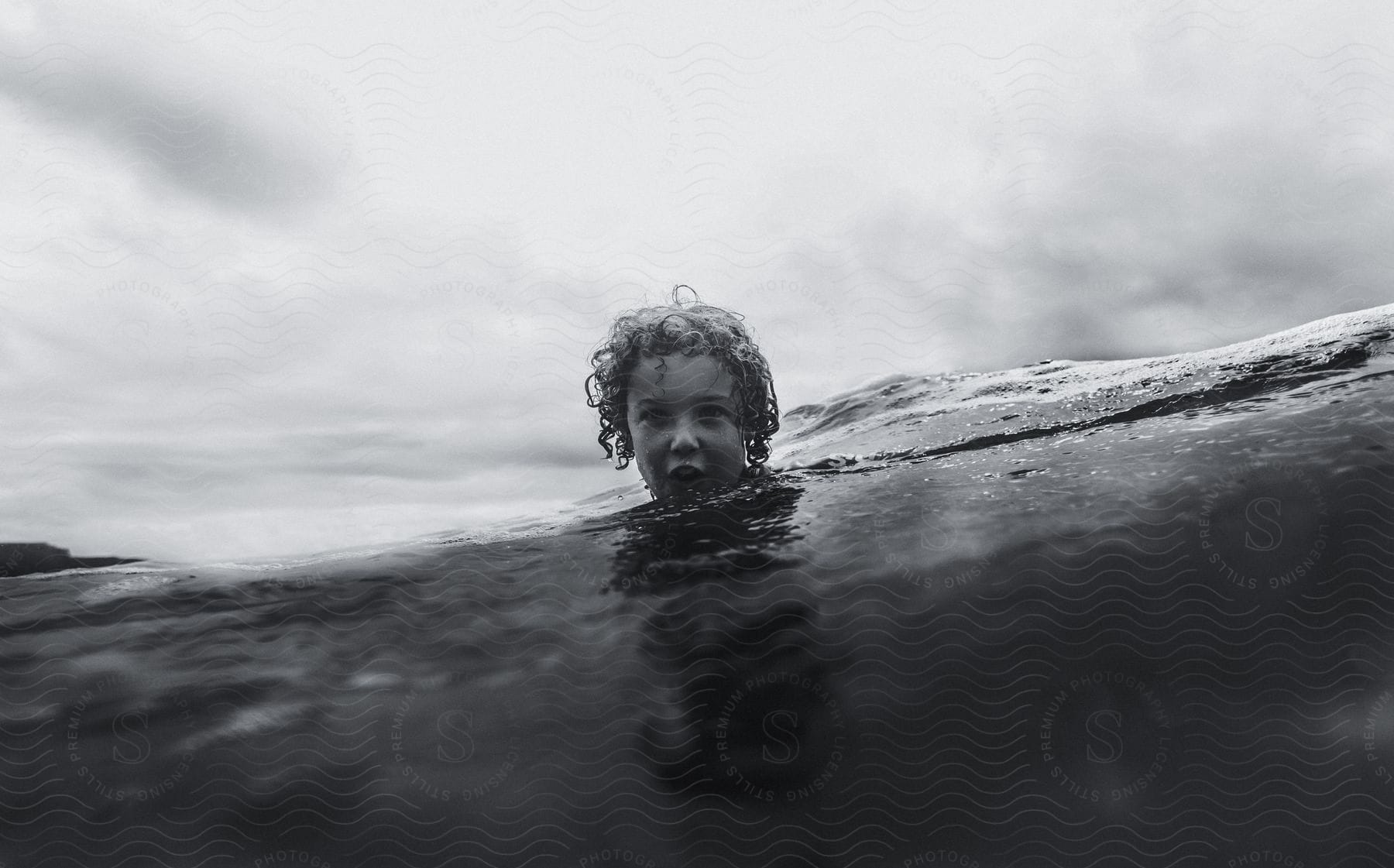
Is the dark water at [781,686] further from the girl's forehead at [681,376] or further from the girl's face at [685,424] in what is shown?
the girl's forehead at [681,376]

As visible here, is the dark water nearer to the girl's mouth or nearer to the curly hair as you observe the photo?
the girl's mouth

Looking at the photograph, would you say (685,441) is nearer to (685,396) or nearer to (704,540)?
(685,396)

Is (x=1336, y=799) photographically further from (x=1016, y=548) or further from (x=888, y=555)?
(x=888, y=555)

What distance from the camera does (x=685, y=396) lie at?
14.1ft

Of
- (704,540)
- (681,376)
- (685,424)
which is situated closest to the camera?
(704,540)

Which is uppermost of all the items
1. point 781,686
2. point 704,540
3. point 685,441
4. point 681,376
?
point 681,376

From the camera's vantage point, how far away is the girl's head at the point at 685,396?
4109 millimetres

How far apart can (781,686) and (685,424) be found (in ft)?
5.91

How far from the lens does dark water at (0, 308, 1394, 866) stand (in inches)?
93.7

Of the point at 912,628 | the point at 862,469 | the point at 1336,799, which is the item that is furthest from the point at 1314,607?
the point at 862,469

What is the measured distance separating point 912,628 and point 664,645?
2.66 feet

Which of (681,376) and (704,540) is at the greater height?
(681,376)

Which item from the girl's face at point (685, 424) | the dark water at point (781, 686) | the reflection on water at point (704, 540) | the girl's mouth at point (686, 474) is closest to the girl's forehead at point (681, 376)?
the girl's face at point (685, 424)

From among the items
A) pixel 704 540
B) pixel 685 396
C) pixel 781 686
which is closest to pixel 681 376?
pixel 685 396
